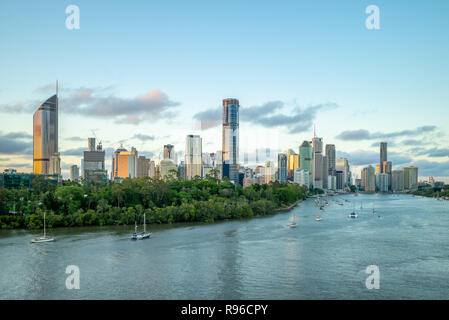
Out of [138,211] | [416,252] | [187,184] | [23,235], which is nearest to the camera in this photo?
[416,252]

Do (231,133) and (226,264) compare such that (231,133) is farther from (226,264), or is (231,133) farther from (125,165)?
(226,264)

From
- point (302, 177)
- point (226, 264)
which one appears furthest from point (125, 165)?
point (226, 264)

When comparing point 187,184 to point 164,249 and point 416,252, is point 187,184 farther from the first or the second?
point 416,252

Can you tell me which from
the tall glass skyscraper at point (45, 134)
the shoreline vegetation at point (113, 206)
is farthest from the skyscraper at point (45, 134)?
the shoreline vegetation at point (113, 206)

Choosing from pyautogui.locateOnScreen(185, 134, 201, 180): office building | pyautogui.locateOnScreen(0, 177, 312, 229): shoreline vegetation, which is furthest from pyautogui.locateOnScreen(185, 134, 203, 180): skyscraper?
pyautogui.locateOnScreen(0, 177, 312, 229): shoreline vegetation

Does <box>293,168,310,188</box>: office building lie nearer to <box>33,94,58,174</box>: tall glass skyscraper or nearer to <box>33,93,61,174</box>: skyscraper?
<box>33,93,61,174</box>: skyscraper
